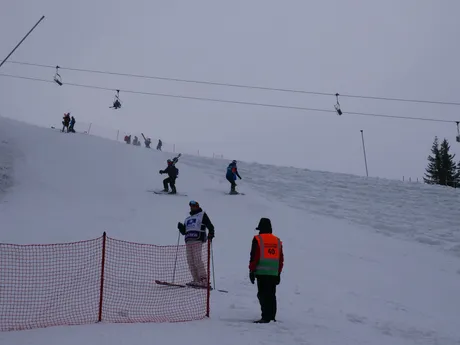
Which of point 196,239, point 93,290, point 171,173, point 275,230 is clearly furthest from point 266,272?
point 171,173

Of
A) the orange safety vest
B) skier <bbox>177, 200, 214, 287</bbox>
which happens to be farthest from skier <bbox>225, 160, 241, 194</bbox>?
the orange safety vest

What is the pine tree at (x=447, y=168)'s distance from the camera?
2036 inches

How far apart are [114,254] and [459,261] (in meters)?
11.6

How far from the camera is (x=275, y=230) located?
15805 mm

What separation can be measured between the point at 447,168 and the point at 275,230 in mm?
44904

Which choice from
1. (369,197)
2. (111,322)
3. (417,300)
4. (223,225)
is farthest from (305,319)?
(369,197)

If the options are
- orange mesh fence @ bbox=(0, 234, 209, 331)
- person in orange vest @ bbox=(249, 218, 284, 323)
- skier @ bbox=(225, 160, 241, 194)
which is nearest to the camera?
orange mesh fence @ bbox=(0, 234, 209, 331)

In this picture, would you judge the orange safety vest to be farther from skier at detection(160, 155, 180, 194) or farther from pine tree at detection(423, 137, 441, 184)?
pine tree at detection(423, 137, 441, 184)

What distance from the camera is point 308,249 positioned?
13727 millimetres

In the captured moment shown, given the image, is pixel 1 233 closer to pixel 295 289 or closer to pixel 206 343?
pixel 295 289

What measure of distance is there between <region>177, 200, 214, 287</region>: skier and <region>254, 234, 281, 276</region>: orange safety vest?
1712 millimetres

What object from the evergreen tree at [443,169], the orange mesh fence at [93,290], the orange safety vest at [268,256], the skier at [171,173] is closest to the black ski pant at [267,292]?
the orange safety vest at [268,256]

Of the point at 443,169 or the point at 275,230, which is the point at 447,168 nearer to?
the point at 443,169

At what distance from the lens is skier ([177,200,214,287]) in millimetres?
8391
